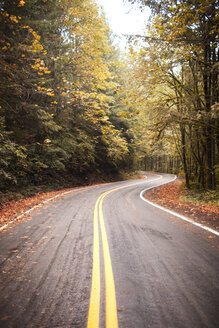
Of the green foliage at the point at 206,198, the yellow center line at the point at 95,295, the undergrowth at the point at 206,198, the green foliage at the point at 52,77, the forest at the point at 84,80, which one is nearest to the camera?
the yellow center line at the point at 95,295

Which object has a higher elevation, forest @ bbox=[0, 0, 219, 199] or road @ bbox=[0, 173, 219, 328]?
forest @ bbox=[0, 0, 219, 199]

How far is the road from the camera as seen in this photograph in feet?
6.46

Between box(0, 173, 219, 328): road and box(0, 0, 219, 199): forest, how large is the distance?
16.0 feet

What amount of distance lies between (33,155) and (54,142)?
1.90 meters

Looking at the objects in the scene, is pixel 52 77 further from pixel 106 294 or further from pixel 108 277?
pixel 106 294

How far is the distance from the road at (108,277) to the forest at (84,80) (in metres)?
4.89

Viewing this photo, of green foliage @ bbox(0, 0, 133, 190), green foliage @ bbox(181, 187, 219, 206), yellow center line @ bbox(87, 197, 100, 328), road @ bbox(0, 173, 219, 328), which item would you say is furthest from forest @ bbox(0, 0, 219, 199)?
yellow center line @ bbox(87, 197, 100, 328)

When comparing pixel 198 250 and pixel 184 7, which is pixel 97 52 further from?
pixel 198 250

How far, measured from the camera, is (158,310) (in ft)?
6.72

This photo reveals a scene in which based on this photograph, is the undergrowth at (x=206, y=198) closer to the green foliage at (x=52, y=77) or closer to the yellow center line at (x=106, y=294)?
the green foliage at (x=52, y=77)

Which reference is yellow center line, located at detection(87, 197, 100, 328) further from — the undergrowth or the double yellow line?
the undergrowth

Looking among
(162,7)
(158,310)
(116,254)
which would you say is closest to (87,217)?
(116,254)

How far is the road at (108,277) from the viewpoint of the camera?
6.46ft

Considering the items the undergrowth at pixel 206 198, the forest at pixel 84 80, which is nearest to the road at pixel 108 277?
the forest at pixel 84 80
